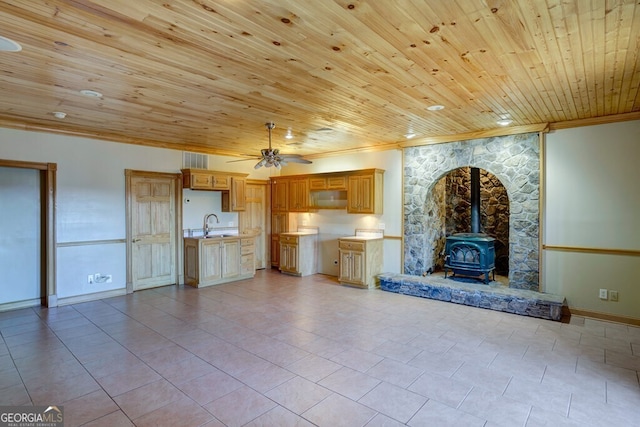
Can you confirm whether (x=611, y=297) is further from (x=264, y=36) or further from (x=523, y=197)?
(x=264, y=36)

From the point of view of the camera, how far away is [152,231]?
250 inches

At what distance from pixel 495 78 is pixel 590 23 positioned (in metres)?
0.98

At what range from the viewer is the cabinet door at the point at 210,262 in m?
6.44

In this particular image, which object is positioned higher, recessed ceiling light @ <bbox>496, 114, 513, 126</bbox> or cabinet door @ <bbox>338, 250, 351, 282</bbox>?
recessed ceiling light @ <bbox>496, 114, 513, 126</bbox>

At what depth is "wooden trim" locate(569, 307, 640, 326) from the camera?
4430 millimetres

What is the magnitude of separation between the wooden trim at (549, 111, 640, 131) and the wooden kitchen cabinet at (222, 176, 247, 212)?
18.4 ft

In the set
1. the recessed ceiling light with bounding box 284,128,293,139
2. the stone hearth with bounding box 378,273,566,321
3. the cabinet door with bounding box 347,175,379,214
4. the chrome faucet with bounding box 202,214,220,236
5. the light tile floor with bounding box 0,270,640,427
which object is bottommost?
the light tile floor with bounding box 0,270,640,427

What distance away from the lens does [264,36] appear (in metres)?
2.41

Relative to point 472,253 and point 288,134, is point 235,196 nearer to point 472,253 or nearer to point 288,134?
point 288,134

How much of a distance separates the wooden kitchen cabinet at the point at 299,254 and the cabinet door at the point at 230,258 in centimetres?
107

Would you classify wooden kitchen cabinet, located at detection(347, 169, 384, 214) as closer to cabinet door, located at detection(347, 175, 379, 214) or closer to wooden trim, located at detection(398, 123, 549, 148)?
cabinet door, located at detection(347, 175, 379, 214)

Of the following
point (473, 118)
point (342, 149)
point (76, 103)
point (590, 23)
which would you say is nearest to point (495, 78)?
point (590, 23)

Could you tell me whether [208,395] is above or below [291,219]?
below

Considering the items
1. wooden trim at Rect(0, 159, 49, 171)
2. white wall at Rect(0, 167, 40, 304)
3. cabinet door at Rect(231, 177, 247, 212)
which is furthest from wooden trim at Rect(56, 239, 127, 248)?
cabinet door at Rect(231, 177, 247, 212)
